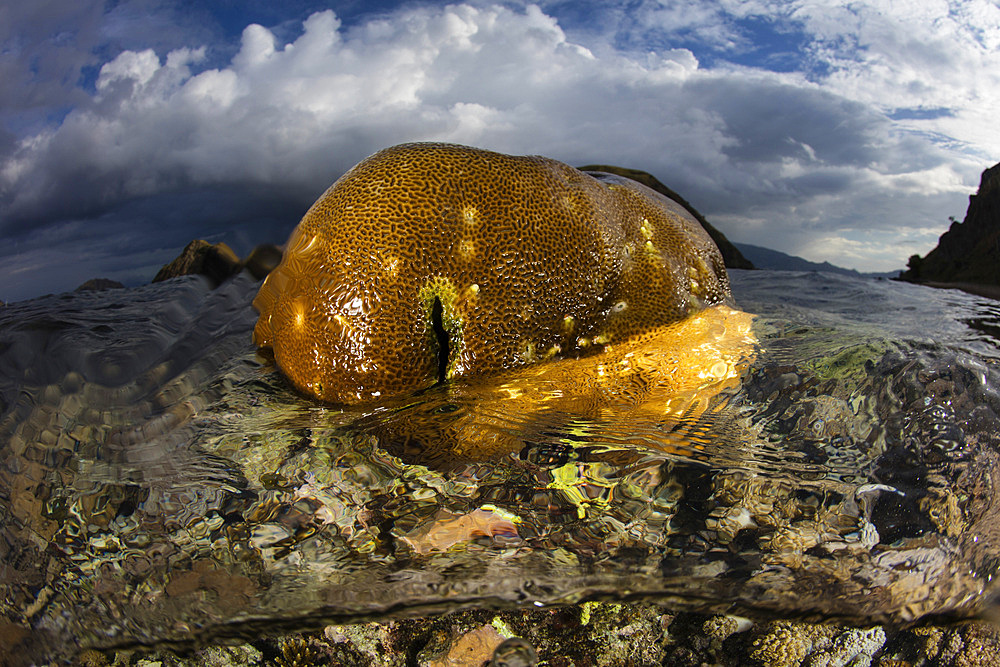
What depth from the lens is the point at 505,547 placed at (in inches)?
79.8

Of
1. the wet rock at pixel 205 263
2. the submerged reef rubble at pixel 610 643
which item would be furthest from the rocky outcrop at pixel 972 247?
the wet rock at pixel 205 263

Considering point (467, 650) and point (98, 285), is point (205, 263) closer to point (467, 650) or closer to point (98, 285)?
point (98, 285)

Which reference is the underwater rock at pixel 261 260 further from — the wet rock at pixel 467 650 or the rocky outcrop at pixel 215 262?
the wet rock at pixel 467 650

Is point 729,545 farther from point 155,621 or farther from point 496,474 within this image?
point 155,621

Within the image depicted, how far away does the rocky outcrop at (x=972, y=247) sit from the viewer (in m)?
12.3

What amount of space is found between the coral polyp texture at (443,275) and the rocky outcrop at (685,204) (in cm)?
300

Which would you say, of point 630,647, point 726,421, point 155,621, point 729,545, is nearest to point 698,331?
point 726,421

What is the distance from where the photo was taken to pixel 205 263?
316 inches

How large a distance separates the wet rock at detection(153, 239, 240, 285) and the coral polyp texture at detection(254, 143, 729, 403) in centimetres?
560

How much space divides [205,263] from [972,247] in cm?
1695

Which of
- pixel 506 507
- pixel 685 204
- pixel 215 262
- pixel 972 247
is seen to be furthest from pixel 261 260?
pixel 972 247

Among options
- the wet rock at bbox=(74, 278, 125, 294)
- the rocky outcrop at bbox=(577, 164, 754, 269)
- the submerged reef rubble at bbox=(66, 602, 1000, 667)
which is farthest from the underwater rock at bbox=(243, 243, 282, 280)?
the submerged reef rubble at bbox=(66, 602, 1000, 667)

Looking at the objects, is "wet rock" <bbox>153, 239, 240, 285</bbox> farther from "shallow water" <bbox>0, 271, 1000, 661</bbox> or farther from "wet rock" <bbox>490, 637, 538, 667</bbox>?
"wet rock" <bbox>490, 637, 538, 667</bbox>

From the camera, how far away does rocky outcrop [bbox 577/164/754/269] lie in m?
7.57
